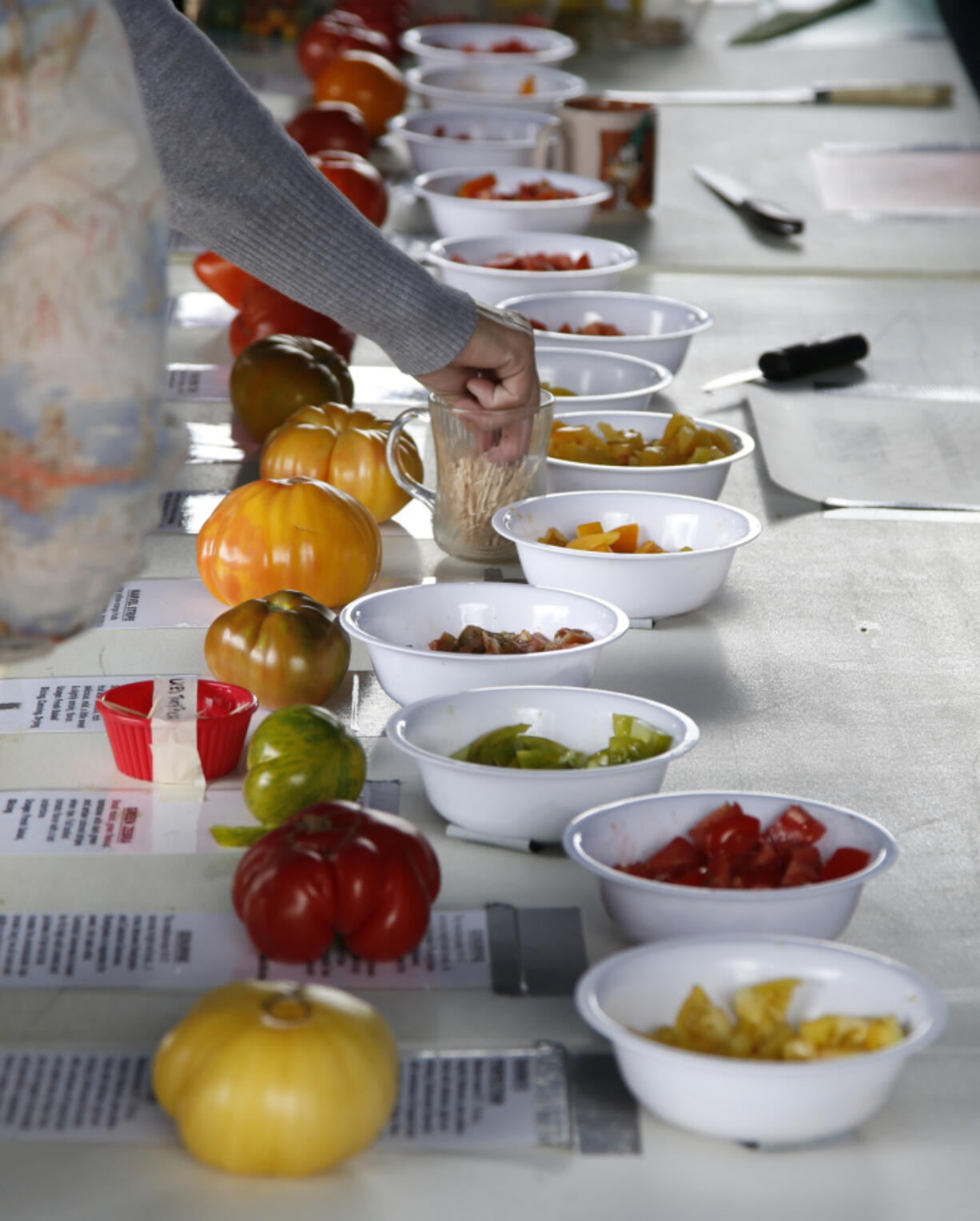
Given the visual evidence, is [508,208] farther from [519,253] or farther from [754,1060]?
[754,1060]

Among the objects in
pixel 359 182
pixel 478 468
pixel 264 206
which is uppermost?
pixel 264 206

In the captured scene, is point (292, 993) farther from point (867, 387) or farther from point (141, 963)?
point (867, 387)

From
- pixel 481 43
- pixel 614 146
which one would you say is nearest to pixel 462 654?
pixel 614 146

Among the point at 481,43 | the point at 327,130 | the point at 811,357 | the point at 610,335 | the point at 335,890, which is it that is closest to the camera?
the point at 335,890

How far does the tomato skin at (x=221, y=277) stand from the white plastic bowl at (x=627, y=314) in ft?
1.33

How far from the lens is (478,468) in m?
1.52

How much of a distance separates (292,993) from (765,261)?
2.03 metres

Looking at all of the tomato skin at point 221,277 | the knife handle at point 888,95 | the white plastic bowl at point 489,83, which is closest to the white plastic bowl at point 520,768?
the tomato skin at point 221,277

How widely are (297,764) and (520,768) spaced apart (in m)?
0.14

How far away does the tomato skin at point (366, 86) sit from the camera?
127 inches

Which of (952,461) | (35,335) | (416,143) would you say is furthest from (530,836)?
(416,143)

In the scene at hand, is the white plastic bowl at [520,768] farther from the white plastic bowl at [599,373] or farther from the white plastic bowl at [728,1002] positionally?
the white plastic bowl at [599,373]

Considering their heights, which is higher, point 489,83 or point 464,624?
point 489,83

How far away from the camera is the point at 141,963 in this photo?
0.96m
